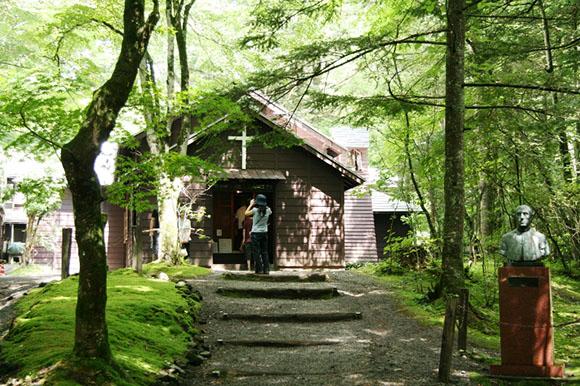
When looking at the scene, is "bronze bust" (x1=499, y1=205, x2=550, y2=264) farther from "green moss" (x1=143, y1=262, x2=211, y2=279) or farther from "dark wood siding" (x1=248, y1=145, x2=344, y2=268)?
"dark wood siding" (x1=248, y1=145, x2=344, y2=268)

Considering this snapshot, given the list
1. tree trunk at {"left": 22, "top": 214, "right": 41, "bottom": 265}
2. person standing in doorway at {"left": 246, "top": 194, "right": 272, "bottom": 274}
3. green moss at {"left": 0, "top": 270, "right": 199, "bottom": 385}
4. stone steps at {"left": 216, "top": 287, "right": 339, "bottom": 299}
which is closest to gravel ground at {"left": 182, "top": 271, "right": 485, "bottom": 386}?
stone steps at {"left": 216, "top": 287, "right": 339, "bottom": 299}

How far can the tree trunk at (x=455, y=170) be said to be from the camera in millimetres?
9281

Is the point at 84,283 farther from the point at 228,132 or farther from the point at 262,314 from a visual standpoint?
the point at 228,132

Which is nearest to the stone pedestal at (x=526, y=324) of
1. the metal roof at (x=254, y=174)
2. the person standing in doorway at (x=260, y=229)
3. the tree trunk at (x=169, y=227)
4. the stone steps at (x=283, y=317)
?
the stone steps at (x=283, y=317)

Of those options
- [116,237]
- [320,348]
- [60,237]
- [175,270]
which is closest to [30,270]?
[116,237]

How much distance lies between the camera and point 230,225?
22906mm

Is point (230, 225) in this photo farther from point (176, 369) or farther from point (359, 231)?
point (176, 369)

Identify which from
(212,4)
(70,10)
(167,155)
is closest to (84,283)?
(167,155)

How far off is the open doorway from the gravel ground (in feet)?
30.7

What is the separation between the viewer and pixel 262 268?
1467cm

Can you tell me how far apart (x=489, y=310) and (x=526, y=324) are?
155 inches

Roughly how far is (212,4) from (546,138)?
1564 cm

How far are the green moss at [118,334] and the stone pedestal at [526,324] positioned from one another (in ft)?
13.4

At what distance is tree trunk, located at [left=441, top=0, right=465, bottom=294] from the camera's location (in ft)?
30.5
